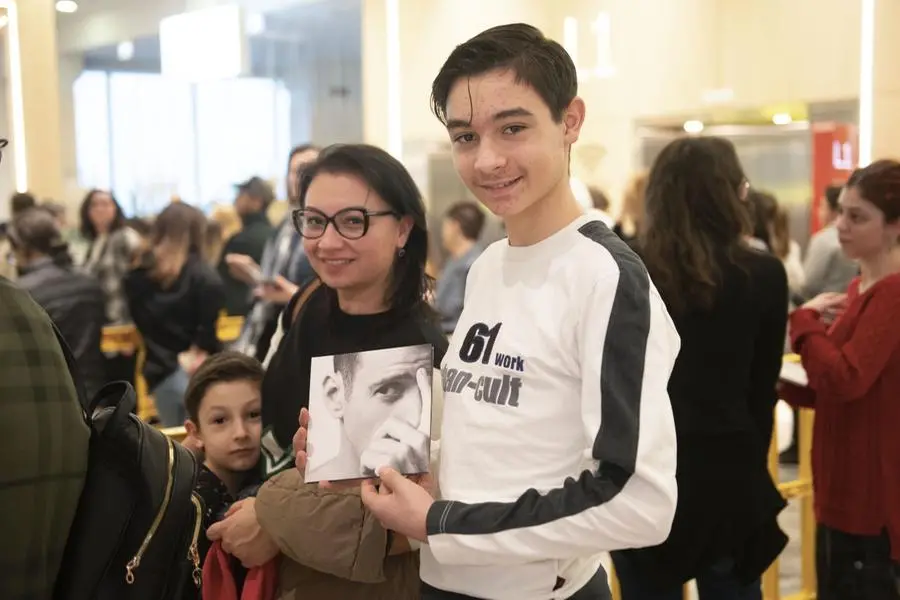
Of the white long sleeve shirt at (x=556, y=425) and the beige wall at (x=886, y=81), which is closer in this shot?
the white long sleeve shirt at (x=556, y=425)

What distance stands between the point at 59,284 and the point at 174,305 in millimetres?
794

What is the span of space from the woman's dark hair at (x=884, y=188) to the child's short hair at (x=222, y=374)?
1640 millimetres

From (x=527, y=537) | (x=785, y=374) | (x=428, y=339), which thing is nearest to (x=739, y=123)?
(x=785, y=374)

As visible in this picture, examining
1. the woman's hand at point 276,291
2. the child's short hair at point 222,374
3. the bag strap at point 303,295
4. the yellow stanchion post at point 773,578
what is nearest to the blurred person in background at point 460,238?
the woman's hand at point 276,291

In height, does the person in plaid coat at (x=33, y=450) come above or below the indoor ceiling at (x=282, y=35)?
below

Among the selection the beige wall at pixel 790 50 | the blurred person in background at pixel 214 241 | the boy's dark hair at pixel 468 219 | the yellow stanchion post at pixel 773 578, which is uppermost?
the beige wall at pixel 790 50

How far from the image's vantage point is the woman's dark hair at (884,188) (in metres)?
2.66

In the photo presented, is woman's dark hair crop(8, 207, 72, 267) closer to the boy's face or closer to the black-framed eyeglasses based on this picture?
the black-framed eyeglasses

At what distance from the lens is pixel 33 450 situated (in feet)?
4.25

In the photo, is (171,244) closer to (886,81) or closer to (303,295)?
(303,295)

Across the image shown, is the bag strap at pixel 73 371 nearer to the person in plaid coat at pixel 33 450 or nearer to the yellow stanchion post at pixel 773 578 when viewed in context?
the person in plaid coat at pixel 33 450

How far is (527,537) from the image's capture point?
135cm

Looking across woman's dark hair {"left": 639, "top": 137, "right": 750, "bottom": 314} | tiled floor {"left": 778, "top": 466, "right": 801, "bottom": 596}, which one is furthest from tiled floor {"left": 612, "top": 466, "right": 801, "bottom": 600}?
woman's dark hair {"left": 639, "top": 137, "right": 750, "bottom": 314}

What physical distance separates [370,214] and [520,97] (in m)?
0.55
